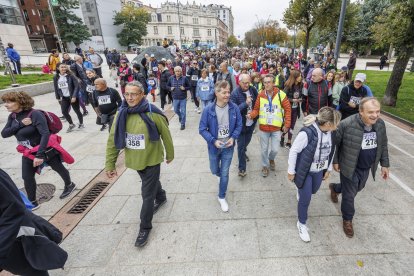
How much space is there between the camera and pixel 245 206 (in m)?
4.02

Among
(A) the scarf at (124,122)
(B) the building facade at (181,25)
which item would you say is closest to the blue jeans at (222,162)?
(A) the scarf at (124,122)

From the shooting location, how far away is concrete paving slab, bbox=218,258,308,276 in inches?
110

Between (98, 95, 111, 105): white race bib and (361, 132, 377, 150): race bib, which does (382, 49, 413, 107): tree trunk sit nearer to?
(361, 132, 377, 150): race bib

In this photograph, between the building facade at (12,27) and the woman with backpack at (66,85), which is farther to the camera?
the building facade at (12,27)

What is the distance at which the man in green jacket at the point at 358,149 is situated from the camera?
2.97m

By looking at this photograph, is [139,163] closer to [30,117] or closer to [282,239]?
[30,117]

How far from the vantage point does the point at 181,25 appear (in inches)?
3792

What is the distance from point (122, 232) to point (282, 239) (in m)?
2.33

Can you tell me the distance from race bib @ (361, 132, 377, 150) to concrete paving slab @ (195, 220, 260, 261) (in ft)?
6.16

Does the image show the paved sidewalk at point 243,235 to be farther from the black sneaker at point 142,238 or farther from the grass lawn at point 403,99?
the grass lawn at point 403,99

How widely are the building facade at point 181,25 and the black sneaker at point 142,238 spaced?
93916mm

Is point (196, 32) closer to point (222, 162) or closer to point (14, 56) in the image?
point (14, 56)

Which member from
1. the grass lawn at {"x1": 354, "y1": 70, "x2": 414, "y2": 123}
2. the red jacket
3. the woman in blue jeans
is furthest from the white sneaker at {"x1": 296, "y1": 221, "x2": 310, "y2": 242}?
the grass lawn at {"x1": 354, "y1": 70, "x2": 414, "y2": 123}

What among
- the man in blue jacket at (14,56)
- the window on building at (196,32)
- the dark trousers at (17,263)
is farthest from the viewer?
the window on building at (196,32)
